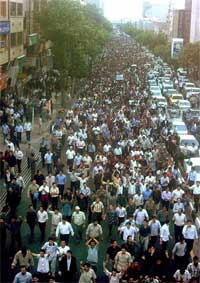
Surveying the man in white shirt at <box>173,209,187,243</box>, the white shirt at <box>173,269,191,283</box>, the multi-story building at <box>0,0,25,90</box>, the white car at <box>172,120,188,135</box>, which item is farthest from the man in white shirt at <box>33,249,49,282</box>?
the multi-story building at <box>0,0,25,90</box>

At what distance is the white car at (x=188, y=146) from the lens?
2450 cm

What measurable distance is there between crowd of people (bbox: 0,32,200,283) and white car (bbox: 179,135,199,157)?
58cm

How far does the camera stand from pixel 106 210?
632 inches

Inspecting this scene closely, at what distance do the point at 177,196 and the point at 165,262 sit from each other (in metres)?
4.06

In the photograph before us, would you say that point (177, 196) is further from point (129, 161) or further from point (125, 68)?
point (125, 68)

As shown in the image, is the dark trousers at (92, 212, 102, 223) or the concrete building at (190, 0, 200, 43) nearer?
the dark trousers at (92, 212, 102, 223)

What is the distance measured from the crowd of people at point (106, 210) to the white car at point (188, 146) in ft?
1.91

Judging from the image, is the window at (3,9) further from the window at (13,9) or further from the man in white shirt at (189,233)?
the man in white shirt at (189,233)

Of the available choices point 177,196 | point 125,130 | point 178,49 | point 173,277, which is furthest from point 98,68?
point 173,277

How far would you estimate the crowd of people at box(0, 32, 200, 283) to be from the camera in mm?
12398

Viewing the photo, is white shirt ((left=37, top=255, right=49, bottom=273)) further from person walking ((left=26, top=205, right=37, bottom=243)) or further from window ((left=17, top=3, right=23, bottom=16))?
window ((left=17, top=3, right=23, bottom=16))

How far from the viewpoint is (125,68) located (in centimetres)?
7375

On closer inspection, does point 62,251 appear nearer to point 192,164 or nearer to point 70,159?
point 70,159

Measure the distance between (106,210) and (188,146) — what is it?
1073 centimetres
